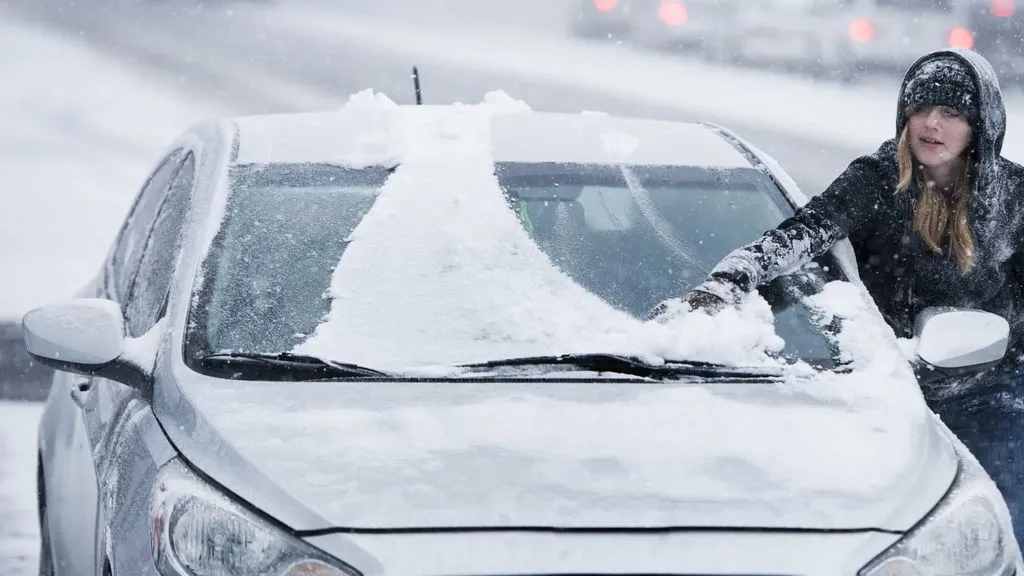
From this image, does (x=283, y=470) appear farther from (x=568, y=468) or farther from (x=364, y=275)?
(x=364, y=275)

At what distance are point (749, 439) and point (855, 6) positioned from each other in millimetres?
16912

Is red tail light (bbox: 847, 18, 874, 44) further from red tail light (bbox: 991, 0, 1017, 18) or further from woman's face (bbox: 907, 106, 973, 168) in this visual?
woman's face (bbox: 907, 106, 973, 168)

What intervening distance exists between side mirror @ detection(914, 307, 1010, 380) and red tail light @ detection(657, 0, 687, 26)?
17.9m

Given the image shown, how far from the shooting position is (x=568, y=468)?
253cm

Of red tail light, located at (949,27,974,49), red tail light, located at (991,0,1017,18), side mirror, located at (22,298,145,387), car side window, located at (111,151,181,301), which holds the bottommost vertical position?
side mirror, located at (22,298,145,387)

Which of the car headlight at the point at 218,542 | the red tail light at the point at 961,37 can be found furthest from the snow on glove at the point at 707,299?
the red tail light at the point at 961,37

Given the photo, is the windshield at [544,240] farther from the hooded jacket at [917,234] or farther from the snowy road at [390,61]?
the snowy road at [390,61]

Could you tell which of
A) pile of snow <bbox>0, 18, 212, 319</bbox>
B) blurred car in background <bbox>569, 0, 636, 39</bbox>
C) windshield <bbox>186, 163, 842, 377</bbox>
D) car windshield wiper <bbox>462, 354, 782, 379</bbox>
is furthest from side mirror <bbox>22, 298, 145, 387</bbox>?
blurred car in background <bbox>569, 0, 636, 39</bbox>

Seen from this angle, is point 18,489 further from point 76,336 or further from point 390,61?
point 390,61

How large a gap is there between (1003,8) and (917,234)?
14538 millimetres

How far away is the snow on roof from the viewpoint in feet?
12.1

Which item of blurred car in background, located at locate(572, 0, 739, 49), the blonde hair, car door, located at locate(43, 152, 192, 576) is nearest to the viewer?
car door, located at locate(43, 152, 192, 576)

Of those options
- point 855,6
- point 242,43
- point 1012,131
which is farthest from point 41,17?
point 1012,131

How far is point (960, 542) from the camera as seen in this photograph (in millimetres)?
2566
